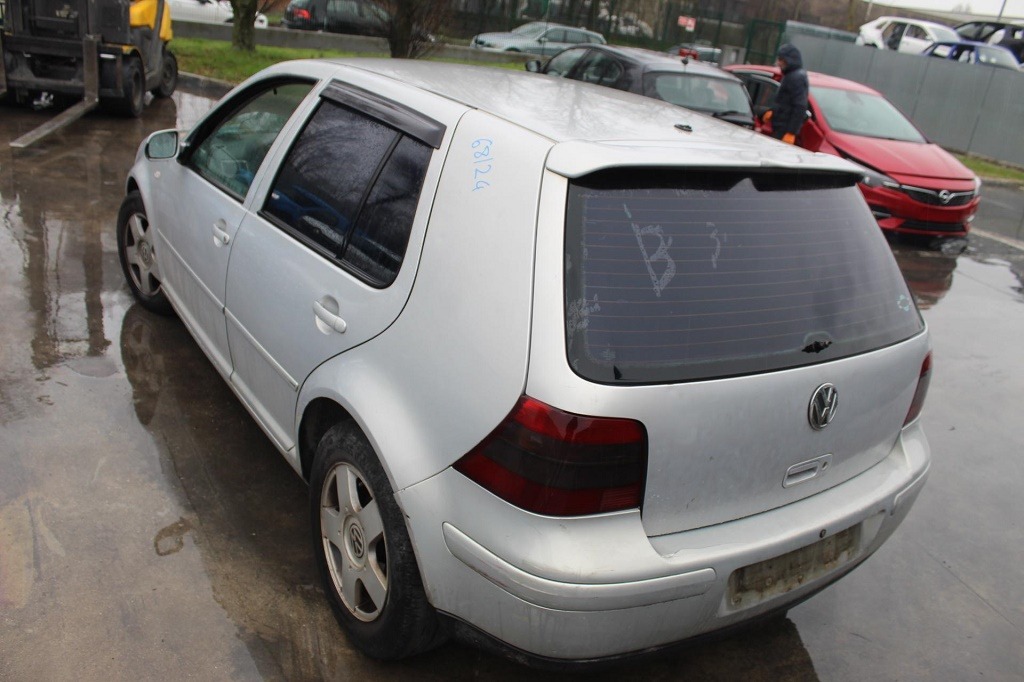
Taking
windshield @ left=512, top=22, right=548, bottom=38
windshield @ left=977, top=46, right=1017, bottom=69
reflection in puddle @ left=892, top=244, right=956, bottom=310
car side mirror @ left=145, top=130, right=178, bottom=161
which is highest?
windshield @ left=977, top=46, right=1017, bottom=69

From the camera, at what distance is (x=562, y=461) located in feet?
6.63

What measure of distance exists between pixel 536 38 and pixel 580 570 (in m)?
23.8

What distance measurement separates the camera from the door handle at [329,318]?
8.52 feet

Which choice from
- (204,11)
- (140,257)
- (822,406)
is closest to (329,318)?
(822,406)

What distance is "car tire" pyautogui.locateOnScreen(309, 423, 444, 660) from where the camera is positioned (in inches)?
92.7

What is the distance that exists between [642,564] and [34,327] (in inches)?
148

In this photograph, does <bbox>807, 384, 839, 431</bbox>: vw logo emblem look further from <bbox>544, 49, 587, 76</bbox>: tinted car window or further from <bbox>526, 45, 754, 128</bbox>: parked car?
<bbox>544, 49, 587, 76</bbox>: tinted car window

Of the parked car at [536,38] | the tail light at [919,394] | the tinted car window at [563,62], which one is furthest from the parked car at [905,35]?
the tail light at [919,394]

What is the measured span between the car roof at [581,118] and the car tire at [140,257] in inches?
50.5

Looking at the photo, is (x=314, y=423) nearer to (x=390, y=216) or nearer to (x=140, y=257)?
(x=390, y=216)

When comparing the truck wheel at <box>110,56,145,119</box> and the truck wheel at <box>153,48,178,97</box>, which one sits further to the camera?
the truck wheel at <box>153,48,178,97</box>

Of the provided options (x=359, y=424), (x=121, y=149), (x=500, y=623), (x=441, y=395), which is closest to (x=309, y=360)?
(x=359, y=424)

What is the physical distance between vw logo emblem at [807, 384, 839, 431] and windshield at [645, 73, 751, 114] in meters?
7.10

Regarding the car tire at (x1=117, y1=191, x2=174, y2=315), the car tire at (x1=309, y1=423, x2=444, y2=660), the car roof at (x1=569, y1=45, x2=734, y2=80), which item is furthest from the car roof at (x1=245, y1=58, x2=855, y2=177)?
the car roof at (x1=569, y1=45, x2=734, y2=80)
